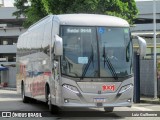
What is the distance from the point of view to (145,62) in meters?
26.0

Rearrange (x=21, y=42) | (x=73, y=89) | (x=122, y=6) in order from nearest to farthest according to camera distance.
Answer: (x=73, y=89), (x=21, y=42), (x=122, y=6)

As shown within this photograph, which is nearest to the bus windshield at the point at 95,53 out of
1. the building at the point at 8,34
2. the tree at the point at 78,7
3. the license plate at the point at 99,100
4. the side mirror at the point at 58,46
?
the side mirror at the point at 58,46

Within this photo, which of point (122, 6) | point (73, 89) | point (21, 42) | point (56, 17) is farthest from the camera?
point (122, 6)

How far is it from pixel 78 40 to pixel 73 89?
60.9 inches

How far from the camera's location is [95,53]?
15.6 metres

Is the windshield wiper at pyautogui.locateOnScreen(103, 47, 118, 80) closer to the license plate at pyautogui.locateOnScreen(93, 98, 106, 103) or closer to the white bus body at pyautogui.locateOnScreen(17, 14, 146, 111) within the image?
the white bus body at pyautogui.locateOnScreen(17, 14, 146, 111)

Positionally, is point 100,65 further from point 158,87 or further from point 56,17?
point 158,87

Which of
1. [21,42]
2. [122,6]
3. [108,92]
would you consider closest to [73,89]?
[108,92]

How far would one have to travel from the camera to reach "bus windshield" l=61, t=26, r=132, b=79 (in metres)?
15.4

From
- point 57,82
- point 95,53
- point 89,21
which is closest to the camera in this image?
point 95,53

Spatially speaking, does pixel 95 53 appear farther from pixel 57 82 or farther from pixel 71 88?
pixel 57 82

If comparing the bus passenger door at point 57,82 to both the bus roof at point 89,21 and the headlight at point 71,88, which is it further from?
the bus roof at point 89,21

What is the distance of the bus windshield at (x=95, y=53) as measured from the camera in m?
15.4

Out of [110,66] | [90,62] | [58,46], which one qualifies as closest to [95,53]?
[90,62]
